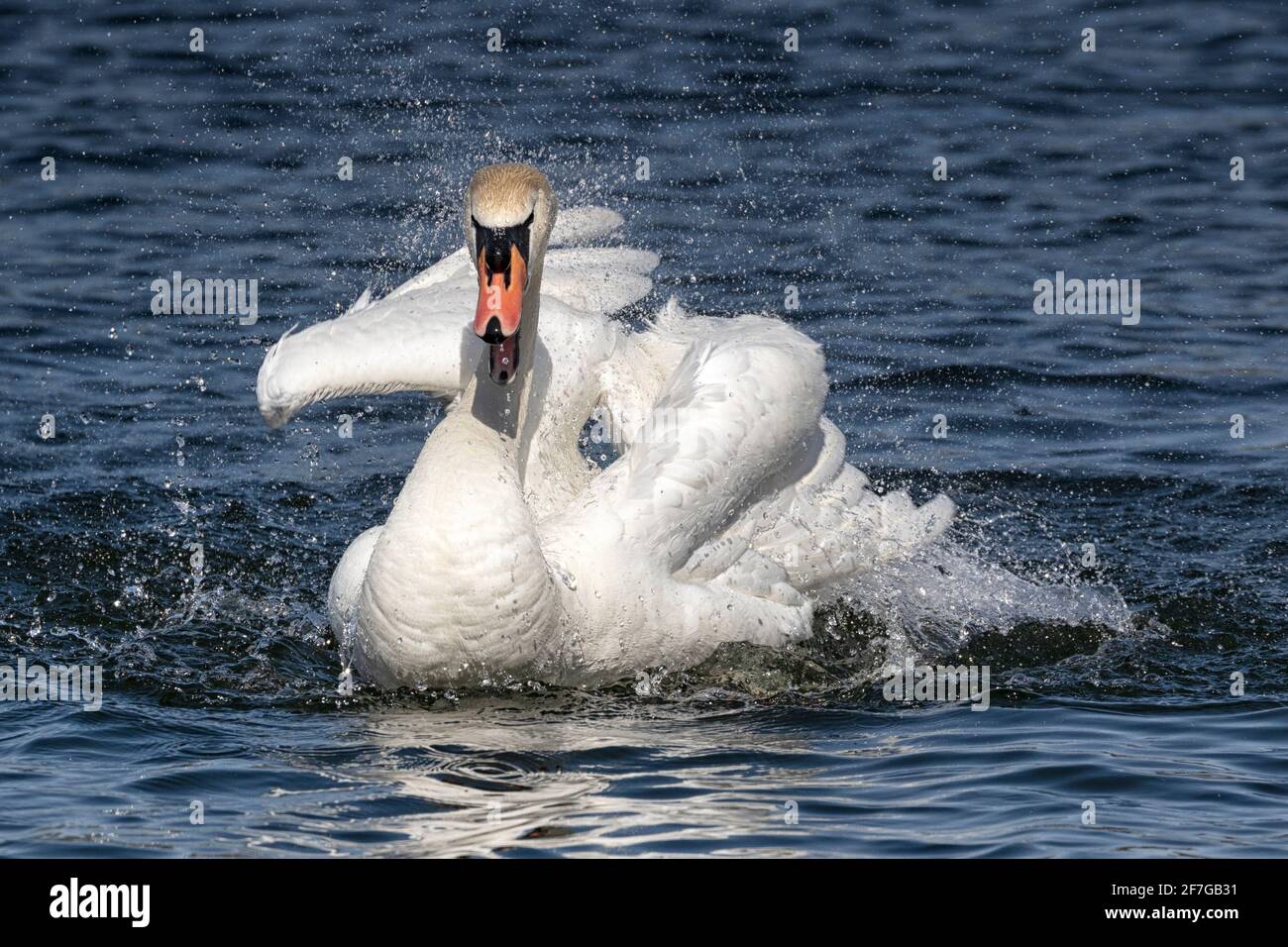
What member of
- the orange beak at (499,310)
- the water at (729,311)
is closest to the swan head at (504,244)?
the orange beak at (499,310)

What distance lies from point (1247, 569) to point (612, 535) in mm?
4000

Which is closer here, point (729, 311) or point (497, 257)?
point (497, 257)

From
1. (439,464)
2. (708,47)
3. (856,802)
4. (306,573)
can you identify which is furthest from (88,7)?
(856,802)

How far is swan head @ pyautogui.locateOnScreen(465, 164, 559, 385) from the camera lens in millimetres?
7406

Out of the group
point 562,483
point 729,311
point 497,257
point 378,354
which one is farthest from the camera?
point 729,311

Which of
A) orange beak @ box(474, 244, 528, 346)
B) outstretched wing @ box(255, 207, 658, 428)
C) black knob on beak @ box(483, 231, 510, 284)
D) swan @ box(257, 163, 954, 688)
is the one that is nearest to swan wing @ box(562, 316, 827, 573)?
swan @ box(257, 163, 954, 688)

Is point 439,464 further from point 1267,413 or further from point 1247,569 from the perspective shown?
point 1267,413

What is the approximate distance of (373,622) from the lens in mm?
7820

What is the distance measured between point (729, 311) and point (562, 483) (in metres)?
6.16

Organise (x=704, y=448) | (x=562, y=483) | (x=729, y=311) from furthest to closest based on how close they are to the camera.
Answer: (x=729, y=311) → (x=562, y=483) → (x=704, y=448)

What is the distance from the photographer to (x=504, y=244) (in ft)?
24.6

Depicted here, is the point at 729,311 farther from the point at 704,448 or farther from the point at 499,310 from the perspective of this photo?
the point at 499,310

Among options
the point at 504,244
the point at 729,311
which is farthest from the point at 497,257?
the point at 729,311

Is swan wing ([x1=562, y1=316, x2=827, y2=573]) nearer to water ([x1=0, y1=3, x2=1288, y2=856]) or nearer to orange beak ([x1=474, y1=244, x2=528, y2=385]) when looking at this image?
water ([x1=0, y1=3, x2=1288, y2=856])
